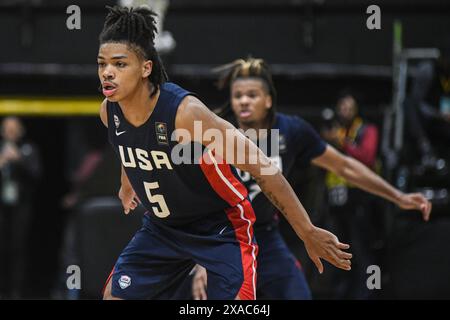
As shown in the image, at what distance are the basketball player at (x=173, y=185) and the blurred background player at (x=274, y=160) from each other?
0.84 metres

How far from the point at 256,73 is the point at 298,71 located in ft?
13.7

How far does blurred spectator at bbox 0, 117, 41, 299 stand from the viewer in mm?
9031

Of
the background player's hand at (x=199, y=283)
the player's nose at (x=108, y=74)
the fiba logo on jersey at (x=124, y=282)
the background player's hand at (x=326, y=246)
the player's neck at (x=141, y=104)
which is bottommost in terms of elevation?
the background player's hand at (x=199, y=283)

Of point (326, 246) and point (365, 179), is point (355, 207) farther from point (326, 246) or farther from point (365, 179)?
point (326, 246)

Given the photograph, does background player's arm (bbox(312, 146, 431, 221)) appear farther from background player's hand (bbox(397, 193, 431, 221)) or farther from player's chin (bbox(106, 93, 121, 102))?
player's chin (bbox(106, 93, 121, 102))

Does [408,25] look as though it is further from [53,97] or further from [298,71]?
[53,97]

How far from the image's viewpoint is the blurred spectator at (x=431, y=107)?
8.75m

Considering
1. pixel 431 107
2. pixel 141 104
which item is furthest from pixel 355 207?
pixel 141 104

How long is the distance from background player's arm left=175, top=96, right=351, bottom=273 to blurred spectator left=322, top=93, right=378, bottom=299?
3188mm

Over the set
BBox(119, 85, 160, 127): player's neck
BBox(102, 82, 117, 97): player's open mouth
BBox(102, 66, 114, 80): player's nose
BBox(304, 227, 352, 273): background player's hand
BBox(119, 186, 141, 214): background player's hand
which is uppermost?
BBox(102, 66, 114, 80): player's nose

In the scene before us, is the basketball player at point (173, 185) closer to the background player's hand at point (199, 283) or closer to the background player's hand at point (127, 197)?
the background player's hand at point (127, 197)

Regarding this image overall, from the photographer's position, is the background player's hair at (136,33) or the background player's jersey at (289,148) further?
the background player's jersey at (289,148)

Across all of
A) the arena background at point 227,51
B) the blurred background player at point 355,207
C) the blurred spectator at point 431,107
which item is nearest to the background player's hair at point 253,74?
the blurred background player at point 355,207

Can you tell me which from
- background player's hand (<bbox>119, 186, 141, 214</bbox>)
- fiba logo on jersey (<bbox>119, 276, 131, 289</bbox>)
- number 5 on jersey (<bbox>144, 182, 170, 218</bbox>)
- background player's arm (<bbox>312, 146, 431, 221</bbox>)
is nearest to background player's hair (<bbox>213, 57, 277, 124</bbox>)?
background player's arm (<bbox>312, 146, 431, 221</bbox>)
